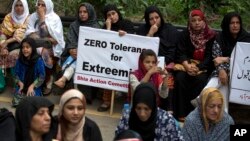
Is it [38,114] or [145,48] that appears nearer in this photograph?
[38,114]

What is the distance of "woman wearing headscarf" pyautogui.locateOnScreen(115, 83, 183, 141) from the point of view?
527 cm

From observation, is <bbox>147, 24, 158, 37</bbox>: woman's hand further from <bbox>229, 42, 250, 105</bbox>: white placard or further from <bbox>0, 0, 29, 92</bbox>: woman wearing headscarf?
<bbox>0, 0, 29, 92</bbox>: woman wearing headscarf

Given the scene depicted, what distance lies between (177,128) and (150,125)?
11.7 inches

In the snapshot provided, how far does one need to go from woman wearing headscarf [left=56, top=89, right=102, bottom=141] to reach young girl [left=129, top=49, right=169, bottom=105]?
1.69 metres

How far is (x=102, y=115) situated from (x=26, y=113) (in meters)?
2.79

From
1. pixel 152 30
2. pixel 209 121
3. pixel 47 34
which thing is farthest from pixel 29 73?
pixel 209 121

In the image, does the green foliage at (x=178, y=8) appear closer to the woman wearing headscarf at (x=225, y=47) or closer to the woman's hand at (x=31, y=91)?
the woman's hand at (x=31, y=91)

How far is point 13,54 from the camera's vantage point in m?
8.10

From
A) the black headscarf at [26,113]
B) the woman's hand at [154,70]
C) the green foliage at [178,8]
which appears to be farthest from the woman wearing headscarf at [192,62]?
the green foliage at [178,8]

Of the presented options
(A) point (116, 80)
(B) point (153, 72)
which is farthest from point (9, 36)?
(B) point (153, 72)

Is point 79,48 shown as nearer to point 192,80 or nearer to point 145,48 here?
point 145,48

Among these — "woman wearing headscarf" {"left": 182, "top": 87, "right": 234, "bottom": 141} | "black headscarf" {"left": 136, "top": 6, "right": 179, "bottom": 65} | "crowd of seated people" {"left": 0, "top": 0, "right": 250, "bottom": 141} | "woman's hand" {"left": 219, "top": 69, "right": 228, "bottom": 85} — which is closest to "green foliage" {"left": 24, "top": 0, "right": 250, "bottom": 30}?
"crowd of seated people" {"left": 0, "top": 0, "right": 250, "bottom": 141}

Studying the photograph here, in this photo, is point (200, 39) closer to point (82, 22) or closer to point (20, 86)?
point (82, 22)

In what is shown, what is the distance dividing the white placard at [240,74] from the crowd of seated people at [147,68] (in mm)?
115
